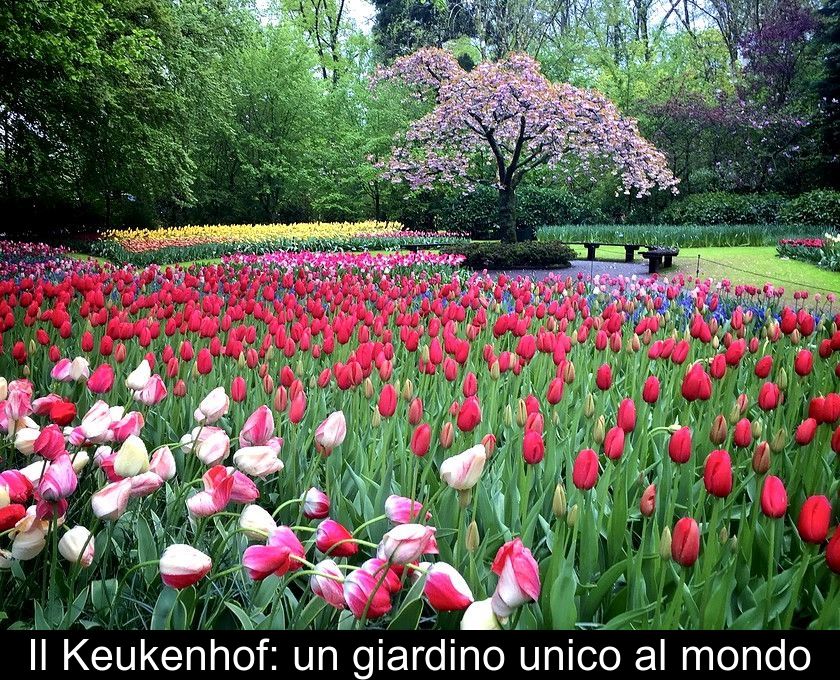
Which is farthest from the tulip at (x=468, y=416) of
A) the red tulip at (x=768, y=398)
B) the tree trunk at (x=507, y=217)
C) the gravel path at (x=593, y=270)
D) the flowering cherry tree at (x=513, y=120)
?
the tree trunk at (x=507, y=217)

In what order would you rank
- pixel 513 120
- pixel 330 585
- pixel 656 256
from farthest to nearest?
1. pixel 513 120
2. pixel 656 256
3. pixel 330 585

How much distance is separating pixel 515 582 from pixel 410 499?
577 millimetres

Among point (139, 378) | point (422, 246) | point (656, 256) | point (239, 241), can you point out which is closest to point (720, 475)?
point (139, 378)

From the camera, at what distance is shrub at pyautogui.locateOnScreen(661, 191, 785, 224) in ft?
75.0

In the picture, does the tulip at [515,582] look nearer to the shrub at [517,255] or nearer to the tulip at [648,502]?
the tulip at [648,502]

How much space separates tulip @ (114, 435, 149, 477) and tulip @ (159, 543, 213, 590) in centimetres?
32

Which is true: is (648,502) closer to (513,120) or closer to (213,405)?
(213,405)

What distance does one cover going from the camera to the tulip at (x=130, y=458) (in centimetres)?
129

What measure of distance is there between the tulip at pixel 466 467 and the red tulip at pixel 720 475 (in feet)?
1.57

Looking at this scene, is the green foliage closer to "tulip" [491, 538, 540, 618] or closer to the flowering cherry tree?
the flowering cherry tree

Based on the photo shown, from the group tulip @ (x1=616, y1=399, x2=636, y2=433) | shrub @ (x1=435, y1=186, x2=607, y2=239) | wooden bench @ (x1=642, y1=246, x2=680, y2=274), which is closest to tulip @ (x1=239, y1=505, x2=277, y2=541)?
tulip @ (x1=616, y1=399, x2=636, y2=433)

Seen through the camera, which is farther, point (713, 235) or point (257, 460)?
point (713, 235)

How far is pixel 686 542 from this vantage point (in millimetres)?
1144

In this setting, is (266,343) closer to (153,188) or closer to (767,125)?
(153,188)
